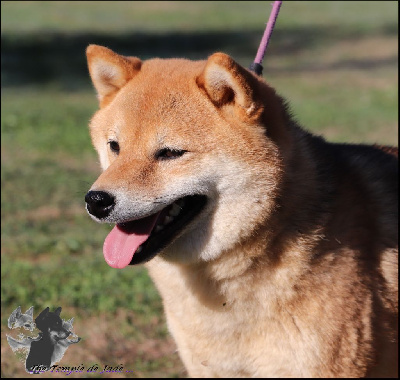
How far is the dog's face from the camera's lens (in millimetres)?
2836

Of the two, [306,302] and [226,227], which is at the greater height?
[226,227]

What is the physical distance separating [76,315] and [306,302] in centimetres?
217

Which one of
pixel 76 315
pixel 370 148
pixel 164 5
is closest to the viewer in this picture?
pixel 370 148

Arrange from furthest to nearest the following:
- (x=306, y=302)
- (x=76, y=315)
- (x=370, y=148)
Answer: (x=76, y=315), (x=370, y=148), (x=306, y=302)

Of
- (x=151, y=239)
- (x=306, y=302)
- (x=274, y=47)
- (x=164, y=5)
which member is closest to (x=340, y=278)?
(x=306, y=302)

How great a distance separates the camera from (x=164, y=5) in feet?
90.3

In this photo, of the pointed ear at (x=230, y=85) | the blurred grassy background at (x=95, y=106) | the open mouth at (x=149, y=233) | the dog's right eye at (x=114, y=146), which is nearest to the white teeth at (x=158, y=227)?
the open mouth at (x=149, y=233)

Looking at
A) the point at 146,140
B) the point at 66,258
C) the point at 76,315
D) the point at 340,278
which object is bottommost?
the point at 66,258

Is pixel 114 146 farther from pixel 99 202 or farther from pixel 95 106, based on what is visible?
pixel 95 106

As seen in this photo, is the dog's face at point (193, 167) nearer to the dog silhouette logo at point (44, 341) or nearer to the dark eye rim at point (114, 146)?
the dark eye rim at point (114, 146)

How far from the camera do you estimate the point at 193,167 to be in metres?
2.89

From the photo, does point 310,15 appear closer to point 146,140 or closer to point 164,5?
point 164,5

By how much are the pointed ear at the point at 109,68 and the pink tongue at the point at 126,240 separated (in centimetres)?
79

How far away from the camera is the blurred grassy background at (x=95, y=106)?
4766 millimetres
